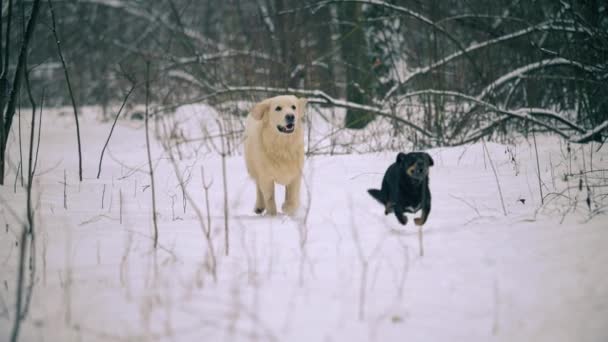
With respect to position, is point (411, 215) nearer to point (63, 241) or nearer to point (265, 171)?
point (265, 171)

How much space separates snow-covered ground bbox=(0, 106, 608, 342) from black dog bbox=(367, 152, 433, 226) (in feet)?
0.47

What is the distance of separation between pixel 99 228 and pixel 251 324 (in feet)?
6.17

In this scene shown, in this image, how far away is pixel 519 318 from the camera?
1.86 m

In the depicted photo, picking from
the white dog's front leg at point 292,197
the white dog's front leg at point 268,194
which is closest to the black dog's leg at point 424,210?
the white dog's front leg at point 292,197

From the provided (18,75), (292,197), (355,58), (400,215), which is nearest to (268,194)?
(292,197)

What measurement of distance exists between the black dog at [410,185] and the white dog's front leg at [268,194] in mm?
1033

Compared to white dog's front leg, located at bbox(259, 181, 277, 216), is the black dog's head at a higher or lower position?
higher

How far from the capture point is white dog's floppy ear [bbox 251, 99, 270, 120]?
3721 millimetres

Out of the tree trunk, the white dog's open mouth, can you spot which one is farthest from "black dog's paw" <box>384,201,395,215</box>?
the tree trunk

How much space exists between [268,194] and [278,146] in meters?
0.41

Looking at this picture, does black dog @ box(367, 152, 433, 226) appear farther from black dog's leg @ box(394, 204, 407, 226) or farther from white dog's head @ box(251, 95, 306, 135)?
white dog's head @ box(251, 95, 306, 135)

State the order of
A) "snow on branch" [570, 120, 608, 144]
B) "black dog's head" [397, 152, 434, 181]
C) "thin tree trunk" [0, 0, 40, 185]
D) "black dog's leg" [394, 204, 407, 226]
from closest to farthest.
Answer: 1. "black dog's head" [397, 152, 434, 181]
2. "black dog's leg" [394, 204, 407, 226]
3. "thin tree trunk" [0, 0, 40, 185]
4. "snow on branch" [570, 120, 608, 144]

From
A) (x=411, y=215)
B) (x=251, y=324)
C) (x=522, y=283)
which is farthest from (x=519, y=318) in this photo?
(x=411, y=215)

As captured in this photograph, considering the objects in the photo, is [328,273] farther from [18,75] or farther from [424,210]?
[18,75]
